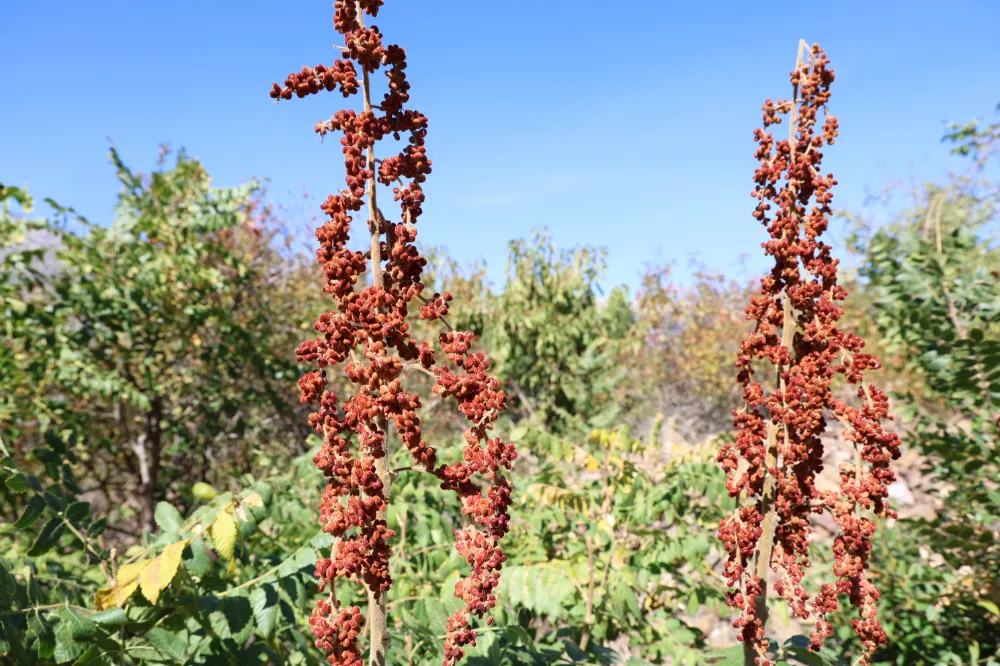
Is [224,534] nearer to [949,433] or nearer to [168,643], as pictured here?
[168,643]

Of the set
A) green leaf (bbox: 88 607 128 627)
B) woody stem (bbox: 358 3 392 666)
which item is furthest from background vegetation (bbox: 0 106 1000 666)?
woody stem (bbox: 358 3 392 666)

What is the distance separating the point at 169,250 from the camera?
721 centimetres

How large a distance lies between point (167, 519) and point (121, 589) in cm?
48

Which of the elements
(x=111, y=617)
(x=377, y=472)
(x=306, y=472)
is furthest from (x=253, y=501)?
(x=306, y=472)

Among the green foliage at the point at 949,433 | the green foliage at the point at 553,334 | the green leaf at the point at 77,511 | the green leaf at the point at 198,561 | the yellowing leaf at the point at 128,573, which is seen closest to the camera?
the yellowing leaf at the point at 128,573

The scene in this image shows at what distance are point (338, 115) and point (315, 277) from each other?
10.7 m

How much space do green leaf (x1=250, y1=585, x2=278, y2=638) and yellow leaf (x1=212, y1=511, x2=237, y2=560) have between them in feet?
0.55

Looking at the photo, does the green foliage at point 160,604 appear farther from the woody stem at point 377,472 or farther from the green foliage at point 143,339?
the green foliage at point 143,339

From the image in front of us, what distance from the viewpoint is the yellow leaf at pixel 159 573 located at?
2.00m

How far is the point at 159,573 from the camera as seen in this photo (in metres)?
2.04

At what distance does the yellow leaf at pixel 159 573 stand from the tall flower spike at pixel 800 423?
171 cm

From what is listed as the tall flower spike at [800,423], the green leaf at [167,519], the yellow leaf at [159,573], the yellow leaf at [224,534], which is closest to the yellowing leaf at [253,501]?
the yellow leaf at [224,534]

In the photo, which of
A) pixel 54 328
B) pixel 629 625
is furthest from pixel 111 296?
pixel 629 625

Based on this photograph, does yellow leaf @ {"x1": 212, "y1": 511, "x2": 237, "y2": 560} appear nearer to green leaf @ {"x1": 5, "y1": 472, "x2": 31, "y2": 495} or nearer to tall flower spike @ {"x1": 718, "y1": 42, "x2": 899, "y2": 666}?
green leaf @ {"x1": 5, "y1": 472, "x2": 31, "y2": 495}
